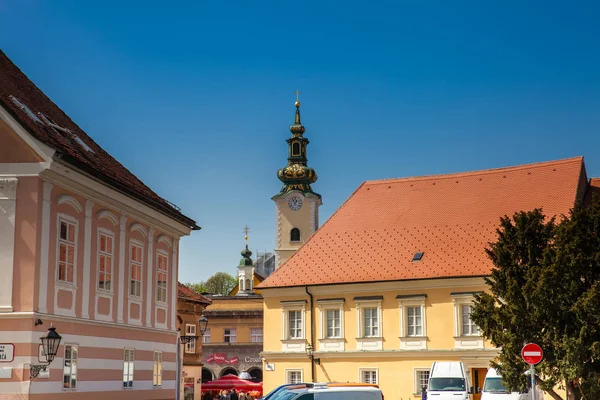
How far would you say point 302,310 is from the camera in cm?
5056

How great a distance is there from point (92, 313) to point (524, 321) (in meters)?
15.9

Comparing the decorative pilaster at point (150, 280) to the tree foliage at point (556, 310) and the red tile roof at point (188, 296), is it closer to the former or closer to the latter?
the tree foliage at point (556, 310)

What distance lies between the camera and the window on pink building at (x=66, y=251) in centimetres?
2211

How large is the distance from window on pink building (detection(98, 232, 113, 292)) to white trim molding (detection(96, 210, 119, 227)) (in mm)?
450

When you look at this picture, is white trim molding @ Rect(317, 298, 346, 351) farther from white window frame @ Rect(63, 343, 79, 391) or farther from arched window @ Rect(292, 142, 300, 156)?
arched window @ Rect(292, 142, 300, 156)

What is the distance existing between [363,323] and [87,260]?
89.4 ft

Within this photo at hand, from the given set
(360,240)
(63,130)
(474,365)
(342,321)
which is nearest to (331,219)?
(360,240)

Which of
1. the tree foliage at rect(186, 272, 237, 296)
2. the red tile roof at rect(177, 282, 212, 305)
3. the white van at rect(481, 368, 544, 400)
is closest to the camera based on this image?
the white van at rect(481, 368, 544, 400)

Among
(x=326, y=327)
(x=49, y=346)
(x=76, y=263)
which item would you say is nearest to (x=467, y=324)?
(x=326, y=327)

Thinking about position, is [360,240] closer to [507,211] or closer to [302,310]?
[302,310]

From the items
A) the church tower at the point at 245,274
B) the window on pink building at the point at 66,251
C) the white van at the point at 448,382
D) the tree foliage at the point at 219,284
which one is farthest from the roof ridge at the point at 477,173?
the tree foliage at the point at 219,284

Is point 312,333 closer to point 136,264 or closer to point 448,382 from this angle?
point 448,382

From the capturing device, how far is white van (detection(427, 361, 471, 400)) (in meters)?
36.6

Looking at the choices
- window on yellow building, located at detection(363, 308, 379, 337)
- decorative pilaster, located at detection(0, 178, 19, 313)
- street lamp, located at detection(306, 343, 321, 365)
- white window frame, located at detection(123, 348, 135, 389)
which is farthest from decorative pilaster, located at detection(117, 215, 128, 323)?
street lamp, located at detection(306, 343, 321, 365)
